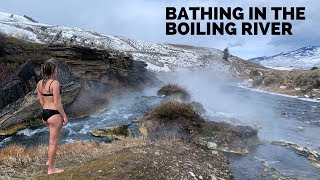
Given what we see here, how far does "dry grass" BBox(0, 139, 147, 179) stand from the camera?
11.5 metres

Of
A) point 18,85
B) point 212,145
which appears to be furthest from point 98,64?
point 212,145

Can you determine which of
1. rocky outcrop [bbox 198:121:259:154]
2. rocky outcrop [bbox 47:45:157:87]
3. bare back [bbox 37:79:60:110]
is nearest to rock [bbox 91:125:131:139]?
rocky outcrop [bbox 198:121:259:154]

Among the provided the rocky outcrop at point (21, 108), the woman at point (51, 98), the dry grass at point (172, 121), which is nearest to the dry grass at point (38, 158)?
the woman at point (51, 98)

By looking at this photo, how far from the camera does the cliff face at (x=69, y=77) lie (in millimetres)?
23000

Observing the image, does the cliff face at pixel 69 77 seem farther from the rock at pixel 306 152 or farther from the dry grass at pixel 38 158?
the rock at pixel 306 152

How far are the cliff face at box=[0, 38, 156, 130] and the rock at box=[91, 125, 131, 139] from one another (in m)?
4.40

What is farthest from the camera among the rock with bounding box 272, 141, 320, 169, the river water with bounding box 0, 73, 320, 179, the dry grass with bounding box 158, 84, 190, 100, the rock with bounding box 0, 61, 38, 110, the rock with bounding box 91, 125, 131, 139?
the dry grass with bounding box 158, 84, 190, 100

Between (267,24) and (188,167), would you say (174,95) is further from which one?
(188,167)

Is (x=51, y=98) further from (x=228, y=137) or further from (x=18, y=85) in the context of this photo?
(x=18, y=85)

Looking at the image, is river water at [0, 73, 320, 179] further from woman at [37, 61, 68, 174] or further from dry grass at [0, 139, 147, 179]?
woman at [37, 61, 68, 174]

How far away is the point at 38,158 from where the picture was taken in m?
13.4

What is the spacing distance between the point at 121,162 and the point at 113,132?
384 inches

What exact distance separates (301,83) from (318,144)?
35642 millimetres

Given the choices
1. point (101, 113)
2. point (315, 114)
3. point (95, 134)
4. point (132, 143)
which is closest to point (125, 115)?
point (101, 113)
